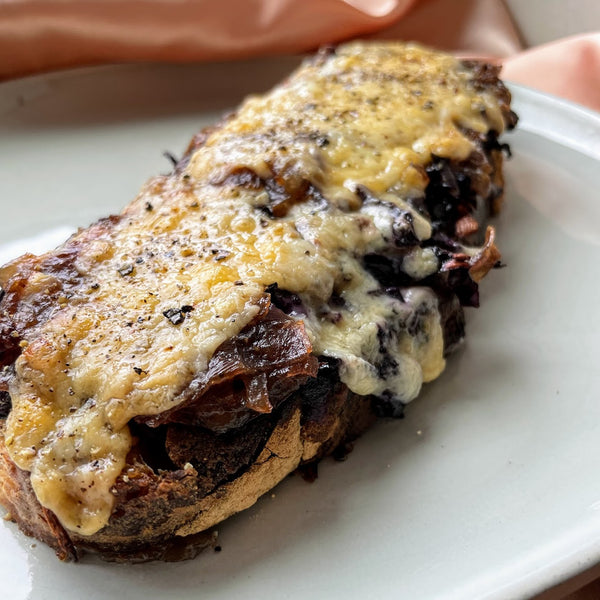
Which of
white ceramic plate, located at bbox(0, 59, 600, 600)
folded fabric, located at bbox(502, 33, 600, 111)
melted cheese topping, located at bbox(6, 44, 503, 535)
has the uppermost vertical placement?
melted cheese topping, located at bbox(6, 44, 503, 535)

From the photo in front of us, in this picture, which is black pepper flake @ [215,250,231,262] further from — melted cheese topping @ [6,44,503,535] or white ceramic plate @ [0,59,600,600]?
white ceramic plate @ [0,59,600,600]

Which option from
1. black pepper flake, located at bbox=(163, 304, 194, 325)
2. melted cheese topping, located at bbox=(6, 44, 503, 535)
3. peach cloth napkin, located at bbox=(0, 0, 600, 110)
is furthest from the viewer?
peach cloth napkin, located at bbox=(0, 0, 600, 110)

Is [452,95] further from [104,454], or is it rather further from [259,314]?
[104,454]

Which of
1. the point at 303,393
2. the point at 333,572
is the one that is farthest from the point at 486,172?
the point at 333,572

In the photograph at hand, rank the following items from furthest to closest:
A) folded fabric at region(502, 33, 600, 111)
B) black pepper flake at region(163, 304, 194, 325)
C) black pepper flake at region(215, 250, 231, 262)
A: folded fabric at region(502, 33, 600, 111) → black pepper flake at region(215, 250, 231, 262) → black pepper flake at region(163, 304, 194, 325)

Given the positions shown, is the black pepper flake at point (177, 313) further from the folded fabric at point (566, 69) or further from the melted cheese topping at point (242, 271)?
the folded fabric at point (566, 69)

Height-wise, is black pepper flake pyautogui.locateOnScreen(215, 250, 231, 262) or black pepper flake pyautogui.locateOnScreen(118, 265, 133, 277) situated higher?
black pepper flake pyautogui.locateOnScreen(215, 250, 231, 262)

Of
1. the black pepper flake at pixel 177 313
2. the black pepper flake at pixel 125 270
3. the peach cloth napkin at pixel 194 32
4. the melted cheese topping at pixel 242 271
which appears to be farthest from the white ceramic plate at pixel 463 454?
the black pepper flake at pixel 125 270

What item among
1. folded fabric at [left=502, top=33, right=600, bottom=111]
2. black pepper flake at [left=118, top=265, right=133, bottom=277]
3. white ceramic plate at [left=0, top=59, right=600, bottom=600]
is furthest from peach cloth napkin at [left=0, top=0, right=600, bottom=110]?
black pepper flake at [left=118, top=265, right=133, bottom=277]
